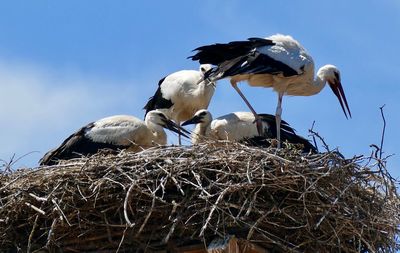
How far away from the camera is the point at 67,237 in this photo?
28.5 ft

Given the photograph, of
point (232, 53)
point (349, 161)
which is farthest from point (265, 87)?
point (349, 161)

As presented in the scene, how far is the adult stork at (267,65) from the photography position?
10914 millimetres

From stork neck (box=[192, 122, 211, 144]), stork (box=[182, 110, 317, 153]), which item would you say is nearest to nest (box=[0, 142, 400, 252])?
stork (box=[182, 110, 317, 153])

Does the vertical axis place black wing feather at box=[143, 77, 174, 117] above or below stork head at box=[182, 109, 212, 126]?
above

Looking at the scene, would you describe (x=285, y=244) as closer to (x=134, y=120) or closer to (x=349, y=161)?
(x=349, y=161)

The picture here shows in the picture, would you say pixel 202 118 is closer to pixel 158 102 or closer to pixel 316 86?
pixel 316 86

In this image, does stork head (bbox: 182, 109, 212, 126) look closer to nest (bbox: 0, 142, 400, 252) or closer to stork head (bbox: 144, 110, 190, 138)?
stork head (bbox: 144, 110, 190, 138)

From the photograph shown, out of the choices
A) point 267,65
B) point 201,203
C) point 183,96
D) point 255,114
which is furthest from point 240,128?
point 201,203

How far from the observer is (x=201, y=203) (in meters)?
8.45

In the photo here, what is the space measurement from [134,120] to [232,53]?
46.9 inches

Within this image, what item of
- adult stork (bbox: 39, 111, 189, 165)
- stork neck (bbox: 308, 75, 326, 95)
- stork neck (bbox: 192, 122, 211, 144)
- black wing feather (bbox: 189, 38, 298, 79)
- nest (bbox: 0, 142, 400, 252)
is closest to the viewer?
nest (bbox: 0, 142, 400, 252)

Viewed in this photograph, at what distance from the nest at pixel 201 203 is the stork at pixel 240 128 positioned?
2257 millimetres

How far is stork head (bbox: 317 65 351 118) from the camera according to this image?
11.9m

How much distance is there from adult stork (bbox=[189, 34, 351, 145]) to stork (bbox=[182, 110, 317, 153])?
0.10 m
